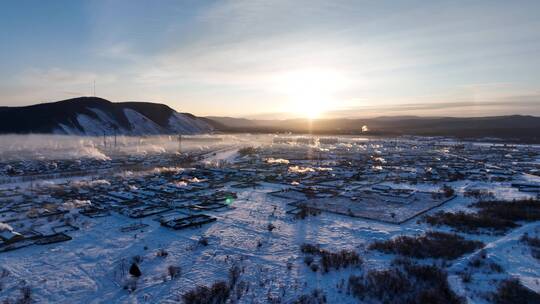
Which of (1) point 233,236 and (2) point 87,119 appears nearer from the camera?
(1) point 233,236

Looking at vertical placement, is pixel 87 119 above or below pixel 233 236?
above

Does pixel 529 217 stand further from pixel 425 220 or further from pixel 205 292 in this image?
pixel 205 292

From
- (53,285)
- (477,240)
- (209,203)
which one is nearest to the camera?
(53,285)

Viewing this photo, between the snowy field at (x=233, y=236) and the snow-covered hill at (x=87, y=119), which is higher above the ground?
the snow-covered hill at (x=87, y=119)

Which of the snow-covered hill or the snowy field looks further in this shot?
the snow-covered hill

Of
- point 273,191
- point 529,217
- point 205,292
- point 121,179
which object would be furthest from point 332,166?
point 205,292
